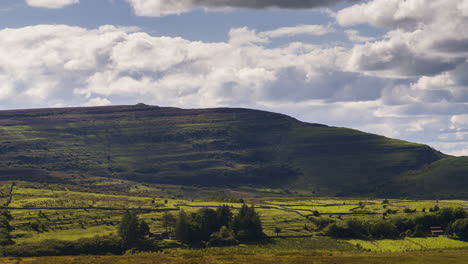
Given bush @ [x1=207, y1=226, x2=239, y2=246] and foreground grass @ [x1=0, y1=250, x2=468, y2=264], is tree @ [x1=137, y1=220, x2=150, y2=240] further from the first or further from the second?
foreground grass @ [x1=0, y1=250, x2=468, y2=264]

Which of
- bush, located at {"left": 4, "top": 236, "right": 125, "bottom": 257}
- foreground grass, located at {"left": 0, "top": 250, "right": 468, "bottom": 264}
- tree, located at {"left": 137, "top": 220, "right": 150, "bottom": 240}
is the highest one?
tree, located at {"left": 137, "top": 220, "right": 150, "bottom": 240}

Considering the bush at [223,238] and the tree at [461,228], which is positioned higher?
the tree at [461,228]

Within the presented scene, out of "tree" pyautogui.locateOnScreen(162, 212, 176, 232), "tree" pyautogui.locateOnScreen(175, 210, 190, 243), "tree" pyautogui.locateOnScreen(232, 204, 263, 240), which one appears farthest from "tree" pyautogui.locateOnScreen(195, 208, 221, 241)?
"tree" pyautogui.locateOnScreen(162, 212, 176, 232)

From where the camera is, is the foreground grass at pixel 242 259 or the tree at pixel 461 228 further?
the tree at pixel 461 228

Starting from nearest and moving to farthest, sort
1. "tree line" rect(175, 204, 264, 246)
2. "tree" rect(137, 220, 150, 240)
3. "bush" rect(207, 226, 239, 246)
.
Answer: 1. "tree" rect(137, 220, 150, 240)
2. "bush" rect(207, 226, 239, 246)
3. "tree line" rect(175, 204, 264, 246)

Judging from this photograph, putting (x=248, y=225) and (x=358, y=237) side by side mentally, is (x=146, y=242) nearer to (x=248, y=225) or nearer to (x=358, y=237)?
(x=248, y=225)

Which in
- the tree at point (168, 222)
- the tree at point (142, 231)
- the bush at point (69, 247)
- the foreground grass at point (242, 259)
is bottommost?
the bush at point (69, 247)

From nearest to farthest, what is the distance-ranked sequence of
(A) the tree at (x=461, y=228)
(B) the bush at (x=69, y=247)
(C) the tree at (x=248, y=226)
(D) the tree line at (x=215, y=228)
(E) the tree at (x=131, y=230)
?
1. (B) the bush at (x=69, y=247)
2. (E) the tree at (x=131, y=230)
3. (D) the tree line at (x=215, y=228)
4. (C) the tree at (x=248, y=226)
5. (A) the tree at (x=461, y=228)

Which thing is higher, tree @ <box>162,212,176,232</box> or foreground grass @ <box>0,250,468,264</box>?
tree @ <box>162,212,176,232</box>

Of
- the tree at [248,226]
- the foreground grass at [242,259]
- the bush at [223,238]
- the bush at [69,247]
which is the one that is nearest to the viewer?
the foreground grass at [242,259]

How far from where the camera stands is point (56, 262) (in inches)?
4503

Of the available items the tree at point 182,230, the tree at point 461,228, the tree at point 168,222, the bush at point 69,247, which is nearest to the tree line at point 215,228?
the tree at point 182,230

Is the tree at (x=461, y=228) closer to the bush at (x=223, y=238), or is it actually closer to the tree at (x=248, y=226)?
the tree at (x=248, y=226)

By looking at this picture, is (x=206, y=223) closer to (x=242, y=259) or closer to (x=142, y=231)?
(x=142, y=231)
